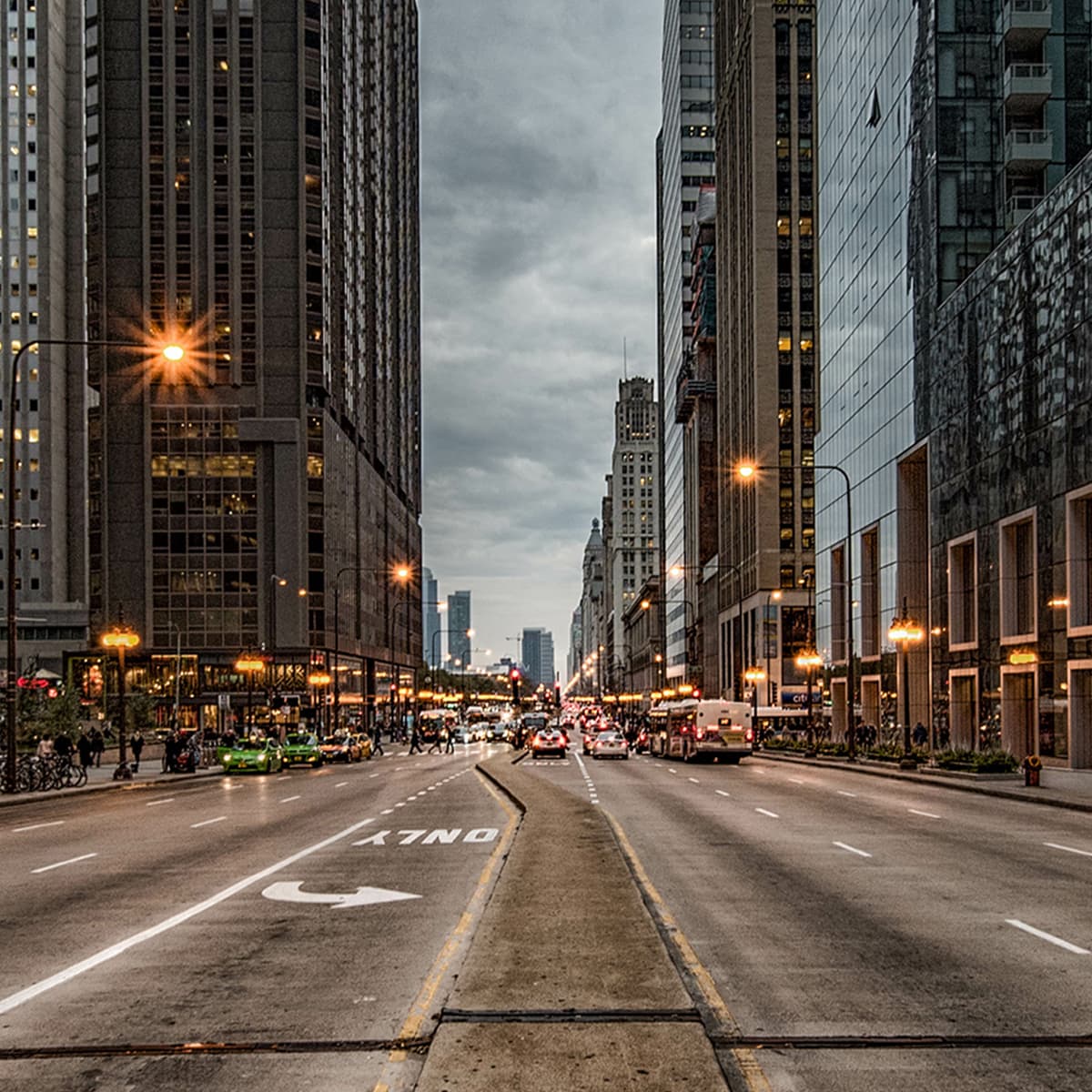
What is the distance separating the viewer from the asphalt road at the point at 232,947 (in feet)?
27.7

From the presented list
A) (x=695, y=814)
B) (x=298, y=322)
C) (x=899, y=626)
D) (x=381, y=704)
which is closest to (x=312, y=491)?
(x=298, y=322)

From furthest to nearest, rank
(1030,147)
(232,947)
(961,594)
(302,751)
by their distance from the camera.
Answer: (302,751) → (961,594) → (1030,147) → (232,947)

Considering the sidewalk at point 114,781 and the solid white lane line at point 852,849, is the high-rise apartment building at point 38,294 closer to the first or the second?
the sidewalk at point 114,781

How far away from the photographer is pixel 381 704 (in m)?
155

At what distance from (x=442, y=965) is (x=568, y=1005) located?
2616mm

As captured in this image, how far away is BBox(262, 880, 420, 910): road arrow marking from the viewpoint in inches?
607

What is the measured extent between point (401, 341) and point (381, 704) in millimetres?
52359

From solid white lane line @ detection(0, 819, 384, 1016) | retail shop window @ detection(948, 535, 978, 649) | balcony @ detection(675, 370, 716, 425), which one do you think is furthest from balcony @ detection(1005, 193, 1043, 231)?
balcony @ detection(675, 370, 716, 425)

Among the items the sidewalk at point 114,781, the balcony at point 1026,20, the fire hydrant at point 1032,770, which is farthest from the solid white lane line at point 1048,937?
the balcony at point 1026,20

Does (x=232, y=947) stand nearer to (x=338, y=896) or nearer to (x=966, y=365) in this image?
(x=338, y=896)

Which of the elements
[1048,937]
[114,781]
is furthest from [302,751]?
[1048,937]

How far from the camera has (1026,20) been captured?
62.8 meters

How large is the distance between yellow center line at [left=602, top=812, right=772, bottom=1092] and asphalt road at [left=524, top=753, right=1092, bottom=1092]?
51mm

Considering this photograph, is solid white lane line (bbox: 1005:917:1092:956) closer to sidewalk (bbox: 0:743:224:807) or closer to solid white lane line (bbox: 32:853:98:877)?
solid white lane line (bbox: 32:853:98:877)
